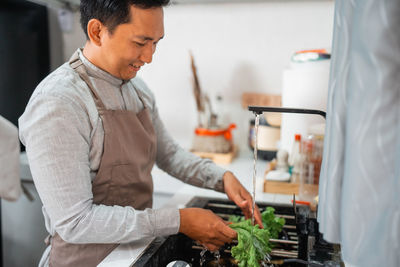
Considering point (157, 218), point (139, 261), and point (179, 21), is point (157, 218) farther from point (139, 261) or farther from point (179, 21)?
point (179, 21)

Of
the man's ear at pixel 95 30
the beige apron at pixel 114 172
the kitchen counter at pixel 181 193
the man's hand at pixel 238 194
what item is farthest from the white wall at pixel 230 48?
the man's ear at pixel 95 30

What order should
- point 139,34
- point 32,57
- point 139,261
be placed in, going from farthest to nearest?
point 32,57 < point 139,34 < point 139,261

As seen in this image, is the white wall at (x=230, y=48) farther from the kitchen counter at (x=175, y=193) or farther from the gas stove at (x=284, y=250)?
the gas stove at (x=284, y=250)

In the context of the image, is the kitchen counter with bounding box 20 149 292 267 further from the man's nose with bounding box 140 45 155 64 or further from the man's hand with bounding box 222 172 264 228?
the man's nose with bounding box 140 45 155 64

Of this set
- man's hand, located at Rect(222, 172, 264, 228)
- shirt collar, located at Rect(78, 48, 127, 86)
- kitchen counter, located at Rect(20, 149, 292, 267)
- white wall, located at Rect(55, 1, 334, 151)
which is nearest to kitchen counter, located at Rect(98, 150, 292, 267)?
kitchen counter, located at Rect(20, 149, 292, 267)

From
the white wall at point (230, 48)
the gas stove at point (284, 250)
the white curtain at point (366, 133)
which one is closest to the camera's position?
the white curtain at point (366, 133)

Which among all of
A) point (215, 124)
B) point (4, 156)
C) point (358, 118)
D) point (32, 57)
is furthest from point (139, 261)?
point (32, 57)

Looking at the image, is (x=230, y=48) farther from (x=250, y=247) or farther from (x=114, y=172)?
(x=250, y=247)

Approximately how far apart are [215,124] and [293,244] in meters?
1.11

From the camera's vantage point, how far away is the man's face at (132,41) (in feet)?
3.14

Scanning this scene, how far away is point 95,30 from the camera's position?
98 cm

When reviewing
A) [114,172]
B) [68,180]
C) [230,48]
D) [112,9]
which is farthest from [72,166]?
[230,48]

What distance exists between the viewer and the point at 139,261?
0.85 m

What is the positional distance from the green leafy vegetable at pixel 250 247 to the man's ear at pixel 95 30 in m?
0.66
